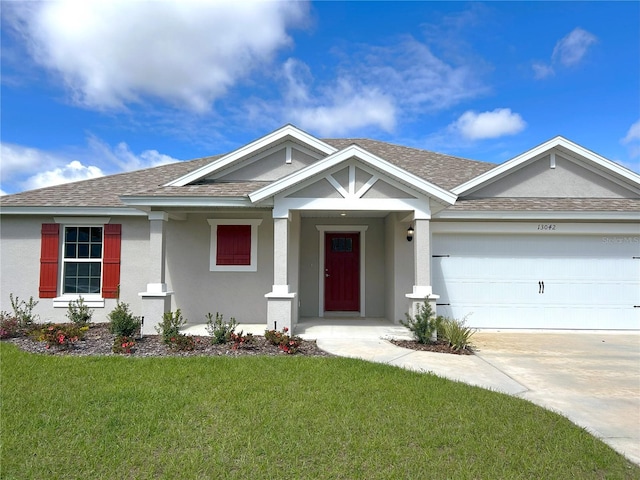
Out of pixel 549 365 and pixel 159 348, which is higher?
pixel 159 348

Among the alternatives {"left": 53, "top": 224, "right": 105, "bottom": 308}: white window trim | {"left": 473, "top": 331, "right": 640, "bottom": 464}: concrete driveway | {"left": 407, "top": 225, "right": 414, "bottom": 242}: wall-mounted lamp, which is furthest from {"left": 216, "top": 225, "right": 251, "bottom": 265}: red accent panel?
{"left": 473, "top": 331, "right": 640, "bottom": 464}: concrete driveway

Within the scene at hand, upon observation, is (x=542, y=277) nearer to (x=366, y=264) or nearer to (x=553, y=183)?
(x=553, y=183)

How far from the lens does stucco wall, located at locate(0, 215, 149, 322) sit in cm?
962

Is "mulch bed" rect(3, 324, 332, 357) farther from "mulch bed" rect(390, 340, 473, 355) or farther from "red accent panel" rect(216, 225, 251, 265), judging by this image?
"red accent panel" rect(216, 225, 251, 265)

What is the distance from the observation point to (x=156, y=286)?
27.0ft

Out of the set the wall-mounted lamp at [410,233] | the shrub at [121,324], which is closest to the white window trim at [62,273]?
the shrub at [121,324]

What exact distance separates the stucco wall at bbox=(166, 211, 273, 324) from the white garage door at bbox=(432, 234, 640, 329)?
4368 millimetres

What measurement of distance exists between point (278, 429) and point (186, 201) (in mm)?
5942

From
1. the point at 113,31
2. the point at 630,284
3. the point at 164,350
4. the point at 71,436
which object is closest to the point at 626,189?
the point at 630,284

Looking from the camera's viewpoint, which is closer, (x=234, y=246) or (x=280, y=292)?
(x=280, y=292)

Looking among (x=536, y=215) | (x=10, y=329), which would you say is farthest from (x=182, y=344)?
(x=536, y=215)

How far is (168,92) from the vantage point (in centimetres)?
1410

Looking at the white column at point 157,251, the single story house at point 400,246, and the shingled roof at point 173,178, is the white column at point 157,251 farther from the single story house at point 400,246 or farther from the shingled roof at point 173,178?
the single story house at point 400,246

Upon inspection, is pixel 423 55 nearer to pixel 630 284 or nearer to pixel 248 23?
pixel 248 23
